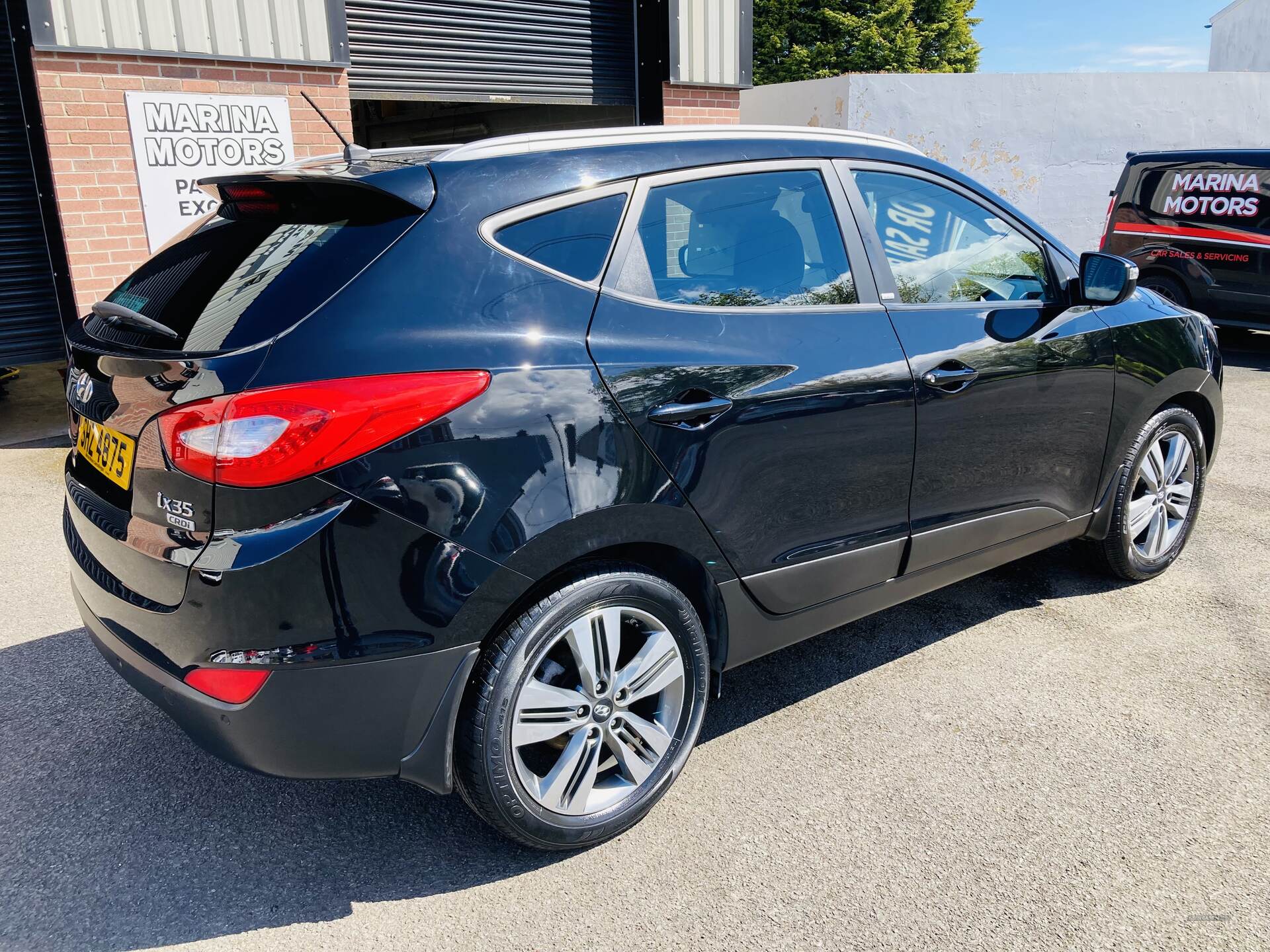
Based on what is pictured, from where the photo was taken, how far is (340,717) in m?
2.10

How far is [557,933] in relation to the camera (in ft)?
7.35

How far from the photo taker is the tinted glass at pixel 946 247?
3047 mm

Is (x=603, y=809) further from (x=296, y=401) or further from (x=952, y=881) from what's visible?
(x=296, y=401)

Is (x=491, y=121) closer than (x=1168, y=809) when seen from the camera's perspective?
No

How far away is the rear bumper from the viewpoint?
6.79 ft

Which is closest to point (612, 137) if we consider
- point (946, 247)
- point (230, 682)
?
point (946, 247)

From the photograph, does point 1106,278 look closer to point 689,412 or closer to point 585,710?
point 689,412

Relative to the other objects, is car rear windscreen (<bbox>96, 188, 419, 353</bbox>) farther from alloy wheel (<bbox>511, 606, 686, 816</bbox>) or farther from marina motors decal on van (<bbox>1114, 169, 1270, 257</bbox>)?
marina motors decal on van (<bbox>1114, 169, 1270, 257</bbox>)

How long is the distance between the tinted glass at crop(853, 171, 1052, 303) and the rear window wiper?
6.53 ft

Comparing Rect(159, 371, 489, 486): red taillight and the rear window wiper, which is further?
the rear window wiper

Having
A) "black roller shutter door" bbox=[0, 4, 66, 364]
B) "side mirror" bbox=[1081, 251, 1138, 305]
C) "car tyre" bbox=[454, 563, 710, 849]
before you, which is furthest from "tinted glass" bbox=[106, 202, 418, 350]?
"black roller shutter door" bbox=[0, 4, 66, 364]

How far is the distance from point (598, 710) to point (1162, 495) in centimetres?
280

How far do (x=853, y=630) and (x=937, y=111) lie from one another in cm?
1307

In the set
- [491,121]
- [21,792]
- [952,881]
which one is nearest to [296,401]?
[21,792]
